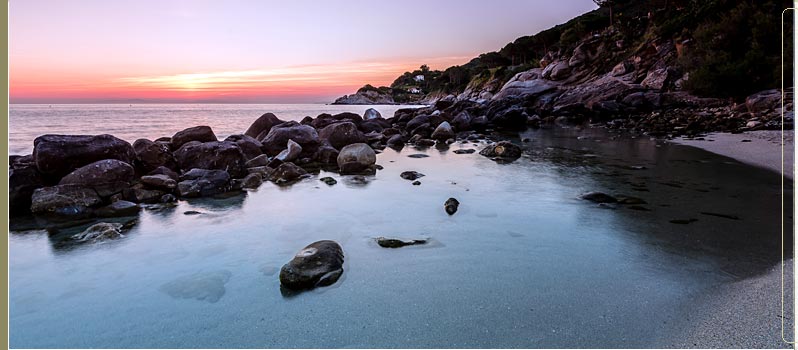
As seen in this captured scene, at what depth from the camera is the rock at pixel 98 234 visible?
214 inches

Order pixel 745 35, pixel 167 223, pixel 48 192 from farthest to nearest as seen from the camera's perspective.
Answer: pixel 745 35
pixel 48 192
pixel 167 223

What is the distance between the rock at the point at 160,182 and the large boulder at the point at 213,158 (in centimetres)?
168

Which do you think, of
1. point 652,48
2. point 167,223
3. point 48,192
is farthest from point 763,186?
point 652,48

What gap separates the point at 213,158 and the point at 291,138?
383cm

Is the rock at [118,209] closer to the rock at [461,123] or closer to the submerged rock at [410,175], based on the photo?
the submerged rock at [410,175]

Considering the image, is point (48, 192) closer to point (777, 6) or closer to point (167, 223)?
point (167, 223)

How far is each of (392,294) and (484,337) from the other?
1012mm

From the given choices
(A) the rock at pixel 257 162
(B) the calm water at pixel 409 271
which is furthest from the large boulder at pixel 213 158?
(B) the calm water at pixel 409 271

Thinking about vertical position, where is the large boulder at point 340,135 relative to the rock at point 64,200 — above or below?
above

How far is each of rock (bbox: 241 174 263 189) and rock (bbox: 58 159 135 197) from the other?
2.05 meters

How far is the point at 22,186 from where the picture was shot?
714 cm

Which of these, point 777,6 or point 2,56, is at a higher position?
point 777,6

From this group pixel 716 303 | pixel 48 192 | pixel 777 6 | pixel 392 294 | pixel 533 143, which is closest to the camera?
pixel 716 303

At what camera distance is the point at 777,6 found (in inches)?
1020
